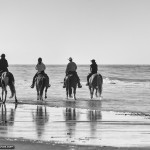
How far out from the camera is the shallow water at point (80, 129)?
1251 cm

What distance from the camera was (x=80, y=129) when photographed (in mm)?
14984

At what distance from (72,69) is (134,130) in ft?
56.1

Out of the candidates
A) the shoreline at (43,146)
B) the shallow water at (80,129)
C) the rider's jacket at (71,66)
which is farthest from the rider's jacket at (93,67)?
the shoreline at (43,146)

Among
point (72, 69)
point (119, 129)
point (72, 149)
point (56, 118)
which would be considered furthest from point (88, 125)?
point (72, 69)

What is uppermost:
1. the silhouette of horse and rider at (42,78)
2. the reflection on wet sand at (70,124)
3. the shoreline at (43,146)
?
the silhouette of horse and rider at (42,78)

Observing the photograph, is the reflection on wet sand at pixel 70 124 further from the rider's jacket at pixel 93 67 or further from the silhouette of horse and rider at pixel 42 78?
the rider's jacket at pixel 93 67

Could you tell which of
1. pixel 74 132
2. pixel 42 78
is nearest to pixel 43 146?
pixel 74 132

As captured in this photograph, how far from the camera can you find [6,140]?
1246 cm

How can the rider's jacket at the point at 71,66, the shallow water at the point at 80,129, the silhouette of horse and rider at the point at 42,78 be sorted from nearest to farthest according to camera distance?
the shallow water at the point at 80,129 < the silhouette of horse and rider at the point at 42,78 < the rider's jacket at the point at 71,66

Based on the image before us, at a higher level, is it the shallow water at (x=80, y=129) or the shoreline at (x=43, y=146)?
the shoreline at (x=43, y=146)

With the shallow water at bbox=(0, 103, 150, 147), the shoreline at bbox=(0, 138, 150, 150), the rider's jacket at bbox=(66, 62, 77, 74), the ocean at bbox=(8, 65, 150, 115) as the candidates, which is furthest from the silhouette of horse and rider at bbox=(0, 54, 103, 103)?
the shoreline at bbox=(0, 138, 150, 150)

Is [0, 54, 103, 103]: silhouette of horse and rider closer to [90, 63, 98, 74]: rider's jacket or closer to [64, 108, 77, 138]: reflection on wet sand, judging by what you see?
[90, 63, 98, 74]: rider's jacket

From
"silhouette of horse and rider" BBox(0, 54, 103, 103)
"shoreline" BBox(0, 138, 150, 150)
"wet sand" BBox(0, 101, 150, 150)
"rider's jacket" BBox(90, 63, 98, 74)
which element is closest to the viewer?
"shoreline" BBox(0, 138, 150, 150)

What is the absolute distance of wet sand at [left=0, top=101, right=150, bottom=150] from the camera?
11.8 metres
